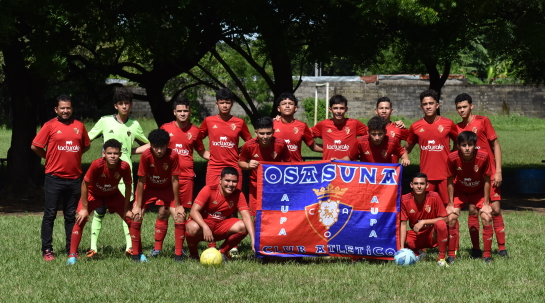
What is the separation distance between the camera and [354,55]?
15461 mm

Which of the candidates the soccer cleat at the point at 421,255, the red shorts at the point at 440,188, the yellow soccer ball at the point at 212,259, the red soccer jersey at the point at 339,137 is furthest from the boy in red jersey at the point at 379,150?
the yellow soccer ball at the point at 212,259

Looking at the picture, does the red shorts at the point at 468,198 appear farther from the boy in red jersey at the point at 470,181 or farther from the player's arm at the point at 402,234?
the player's arm at the point at 402,234

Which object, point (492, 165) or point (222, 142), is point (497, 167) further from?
point (222, 142)

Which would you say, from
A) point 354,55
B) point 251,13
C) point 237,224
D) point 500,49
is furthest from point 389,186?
point 500,49

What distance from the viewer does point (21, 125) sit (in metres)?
15.7

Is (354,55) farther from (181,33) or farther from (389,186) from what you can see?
(389,186)

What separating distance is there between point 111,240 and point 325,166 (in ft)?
11.6

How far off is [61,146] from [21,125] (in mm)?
7827

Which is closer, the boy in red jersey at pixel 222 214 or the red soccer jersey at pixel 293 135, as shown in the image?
the boy in red jersey at pixel 222 214

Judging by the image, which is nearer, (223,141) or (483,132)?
(483,132)

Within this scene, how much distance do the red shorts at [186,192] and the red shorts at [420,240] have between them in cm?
290

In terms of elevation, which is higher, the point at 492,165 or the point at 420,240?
the point at 492,165

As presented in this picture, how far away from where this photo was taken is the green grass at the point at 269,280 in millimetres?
6738

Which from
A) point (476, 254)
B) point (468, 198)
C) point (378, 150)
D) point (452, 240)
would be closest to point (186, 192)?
point (378, 150)
